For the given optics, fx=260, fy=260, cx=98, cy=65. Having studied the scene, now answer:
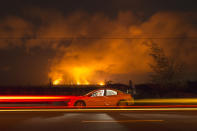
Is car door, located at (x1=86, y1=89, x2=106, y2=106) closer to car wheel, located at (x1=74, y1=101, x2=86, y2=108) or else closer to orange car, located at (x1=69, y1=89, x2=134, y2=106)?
orange car, located at (x1=69, y1=89, x2=134, y2=106)

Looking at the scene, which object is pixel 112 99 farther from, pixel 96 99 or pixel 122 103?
pixel 96 99

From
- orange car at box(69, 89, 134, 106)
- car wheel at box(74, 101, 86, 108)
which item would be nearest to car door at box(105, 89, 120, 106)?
orange car at box(69, 89, 134, 106)

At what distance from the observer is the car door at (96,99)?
58.9ft

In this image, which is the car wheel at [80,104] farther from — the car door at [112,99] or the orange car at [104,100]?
the car door at [112,99]

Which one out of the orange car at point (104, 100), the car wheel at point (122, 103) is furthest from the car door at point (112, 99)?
the car wheel at point (122, 103)

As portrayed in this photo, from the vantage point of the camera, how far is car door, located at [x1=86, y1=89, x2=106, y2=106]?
1794cm

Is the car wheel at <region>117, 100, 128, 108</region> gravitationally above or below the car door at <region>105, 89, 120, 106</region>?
below

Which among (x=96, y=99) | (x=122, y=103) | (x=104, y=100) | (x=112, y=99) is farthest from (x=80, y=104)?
(x=122, y=103)

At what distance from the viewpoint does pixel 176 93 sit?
3309 centimetres

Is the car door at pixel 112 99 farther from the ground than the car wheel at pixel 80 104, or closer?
farther from the ground

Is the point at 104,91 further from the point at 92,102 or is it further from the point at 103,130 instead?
the point at 103,130

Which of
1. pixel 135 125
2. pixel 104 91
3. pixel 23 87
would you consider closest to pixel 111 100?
pixel 104 91

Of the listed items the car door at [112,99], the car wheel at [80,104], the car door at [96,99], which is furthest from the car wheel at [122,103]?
the car wheel at [80,104]

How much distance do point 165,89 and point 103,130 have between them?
1019 inches
